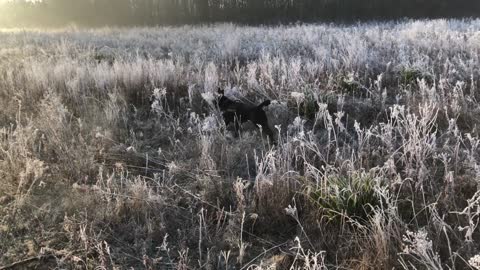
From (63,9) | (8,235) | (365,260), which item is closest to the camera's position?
(365,260)

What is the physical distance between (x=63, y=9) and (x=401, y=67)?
58.9m

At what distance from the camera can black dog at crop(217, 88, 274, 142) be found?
4331mm

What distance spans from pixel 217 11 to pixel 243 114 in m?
43.3

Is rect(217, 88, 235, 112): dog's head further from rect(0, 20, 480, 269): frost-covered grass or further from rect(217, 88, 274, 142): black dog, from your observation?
rect(0, 20, 480, 269): frost-covered grass

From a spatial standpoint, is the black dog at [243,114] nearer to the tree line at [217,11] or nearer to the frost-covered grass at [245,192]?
the frost-covered grass at [245,192]

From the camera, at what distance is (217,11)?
150 feet

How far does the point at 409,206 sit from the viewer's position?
294 centimetres

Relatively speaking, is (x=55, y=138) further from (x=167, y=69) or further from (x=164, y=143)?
(x=167, y=69)

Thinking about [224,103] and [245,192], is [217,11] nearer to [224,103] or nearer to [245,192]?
[224,103]

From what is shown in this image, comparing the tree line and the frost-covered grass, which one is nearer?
the frost-covered grass

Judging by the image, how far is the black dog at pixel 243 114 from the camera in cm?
433

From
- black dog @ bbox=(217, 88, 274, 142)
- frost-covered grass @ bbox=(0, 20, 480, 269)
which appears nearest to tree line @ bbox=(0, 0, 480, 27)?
black dog @ bbox=(217, 88, 274, 142)

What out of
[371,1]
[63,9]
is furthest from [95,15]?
[371,1]

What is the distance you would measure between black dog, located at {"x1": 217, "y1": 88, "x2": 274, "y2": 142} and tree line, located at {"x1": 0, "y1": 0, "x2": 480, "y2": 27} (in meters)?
27.5
